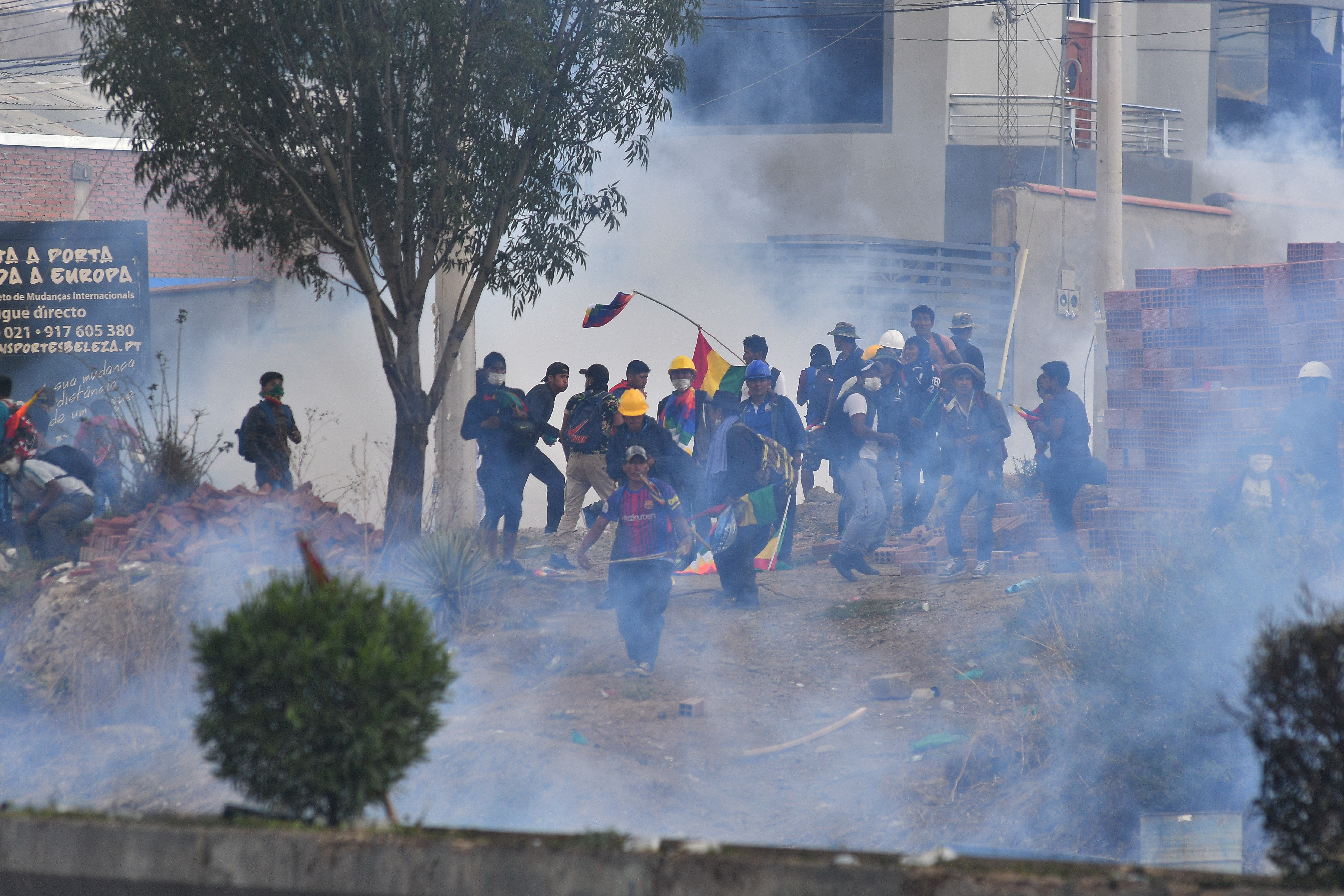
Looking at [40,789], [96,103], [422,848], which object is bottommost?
[40,789]

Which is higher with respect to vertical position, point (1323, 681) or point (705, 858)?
point (1323, 681)

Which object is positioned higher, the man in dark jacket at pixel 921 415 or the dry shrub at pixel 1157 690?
the man in dark jacket at pixel 921 415

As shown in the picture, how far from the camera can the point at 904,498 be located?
10.5m

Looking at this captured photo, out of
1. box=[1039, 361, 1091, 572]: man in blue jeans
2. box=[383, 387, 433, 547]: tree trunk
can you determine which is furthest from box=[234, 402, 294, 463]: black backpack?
box=[1039, 361, 1091, 572]: man in blue jeans

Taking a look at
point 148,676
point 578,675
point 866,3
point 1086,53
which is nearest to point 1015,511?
point 578,675

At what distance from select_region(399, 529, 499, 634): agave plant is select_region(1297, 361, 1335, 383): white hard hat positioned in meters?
5.35

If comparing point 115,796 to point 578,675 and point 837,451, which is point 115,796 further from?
point 837,451

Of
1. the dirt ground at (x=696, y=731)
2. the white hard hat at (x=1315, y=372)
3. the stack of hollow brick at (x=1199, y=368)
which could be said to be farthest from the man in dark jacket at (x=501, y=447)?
the white hard hat at (x=1315, y=372)

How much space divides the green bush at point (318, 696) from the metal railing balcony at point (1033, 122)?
56.8 ft

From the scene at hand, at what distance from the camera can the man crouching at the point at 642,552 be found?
7.28m

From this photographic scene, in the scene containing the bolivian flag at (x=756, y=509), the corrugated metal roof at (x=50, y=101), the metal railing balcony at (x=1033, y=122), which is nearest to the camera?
the bolivian flag at (x=756, y=509)

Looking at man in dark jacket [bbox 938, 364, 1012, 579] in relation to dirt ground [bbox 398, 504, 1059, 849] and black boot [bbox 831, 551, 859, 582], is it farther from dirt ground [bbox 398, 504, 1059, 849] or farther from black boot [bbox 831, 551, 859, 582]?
black boot [bbox 831, 551, 859, 582]

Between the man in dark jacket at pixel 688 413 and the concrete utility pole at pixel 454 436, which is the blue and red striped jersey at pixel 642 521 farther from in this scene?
the concrete utility pole at pixel 454 436

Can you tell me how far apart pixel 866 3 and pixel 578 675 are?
52.0 ft
